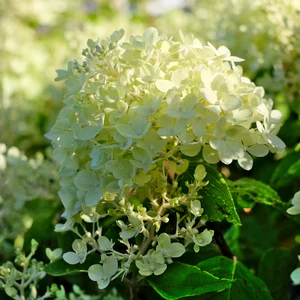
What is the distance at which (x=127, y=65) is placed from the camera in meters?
0.60

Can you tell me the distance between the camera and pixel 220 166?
3.37ft

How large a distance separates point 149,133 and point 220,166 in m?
0.48

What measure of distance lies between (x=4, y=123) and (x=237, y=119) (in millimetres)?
900

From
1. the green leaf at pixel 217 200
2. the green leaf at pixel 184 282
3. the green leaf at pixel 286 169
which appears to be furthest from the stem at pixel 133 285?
the green leaf at pixel 286 169

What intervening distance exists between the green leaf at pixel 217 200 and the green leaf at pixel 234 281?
0.24 feet

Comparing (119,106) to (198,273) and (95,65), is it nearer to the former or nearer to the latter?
(95,65)

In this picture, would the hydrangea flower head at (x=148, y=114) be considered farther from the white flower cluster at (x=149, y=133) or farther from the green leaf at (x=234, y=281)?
the green leaf at (x=234, y=281)

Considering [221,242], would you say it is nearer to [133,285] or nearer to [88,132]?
[133,285]

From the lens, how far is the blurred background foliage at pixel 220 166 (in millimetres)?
919

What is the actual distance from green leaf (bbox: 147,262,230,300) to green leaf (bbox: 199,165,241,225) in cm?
7

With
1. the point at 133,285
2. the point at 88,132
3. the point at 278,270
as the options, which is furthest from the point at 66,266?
the point at 278,270

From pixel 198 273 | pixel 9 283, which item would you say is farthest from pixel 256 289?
pixel 9 283

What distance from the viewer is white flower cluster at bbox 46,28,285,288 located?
0.57 meters

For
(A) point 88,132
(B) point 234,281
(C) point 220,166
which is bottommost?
(C) point 220,166
